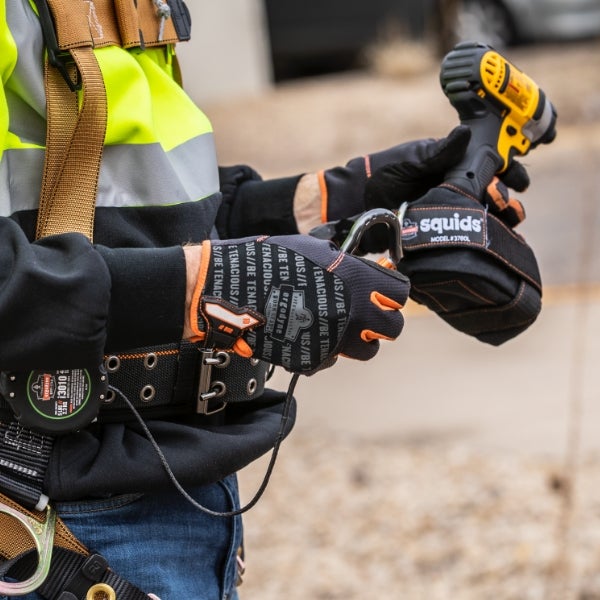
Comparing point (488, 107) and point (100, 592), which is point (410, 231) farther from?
point (100, 592)

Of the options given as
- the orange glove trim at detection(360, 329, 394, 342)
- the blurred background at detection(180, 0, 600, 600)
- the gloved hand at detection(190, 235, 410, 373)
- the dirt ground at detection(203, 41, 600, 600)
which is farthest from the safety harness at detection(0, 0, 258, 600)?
the dirt ground at detection(203, 41, 600, 600)

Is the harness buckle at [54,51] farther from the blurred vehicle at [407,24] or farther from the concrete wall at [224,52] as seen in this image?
the blurred vehicle at [407,24]

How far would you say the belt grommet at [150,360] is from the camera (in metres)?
1.68

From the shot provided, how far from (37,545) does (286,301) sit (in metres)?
Result: 0.52

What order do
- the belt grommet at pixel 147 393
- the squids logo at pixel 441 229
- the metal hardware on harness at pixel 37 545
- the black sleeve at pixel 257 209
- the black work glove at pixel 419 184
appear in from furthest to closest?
the black sleeve at pixel 257 209 < the black work glove at pixel 419 184 < the squids logo at pixel 441 229 < the belt grommet at pixel 147 393 < the metal hardware on harness at pixel 37 545

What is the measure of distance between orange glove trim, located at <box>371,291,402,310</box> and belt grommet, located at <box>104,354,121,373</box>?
40 centimetres

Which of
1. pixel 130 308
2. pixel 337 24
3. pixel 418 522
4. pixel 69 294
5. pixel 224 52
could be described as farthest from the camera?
pixel 337 24

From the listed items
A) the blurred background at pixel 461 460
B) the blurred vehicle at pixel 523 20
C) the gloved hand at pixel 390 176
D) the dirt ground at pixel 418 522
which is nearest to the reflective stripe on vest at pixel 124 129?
the gloved hand at pixel 390 176

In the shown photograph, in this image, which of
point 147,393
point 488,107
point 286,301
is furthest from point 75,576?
point 488,107

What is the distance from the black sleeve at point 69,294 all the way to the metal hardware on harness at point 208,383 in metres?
0.15

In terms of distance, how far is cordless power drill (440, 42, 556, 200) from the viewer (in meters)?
2.16

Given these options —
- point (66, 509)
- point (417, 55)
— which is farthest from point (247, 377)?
point (417, 55)

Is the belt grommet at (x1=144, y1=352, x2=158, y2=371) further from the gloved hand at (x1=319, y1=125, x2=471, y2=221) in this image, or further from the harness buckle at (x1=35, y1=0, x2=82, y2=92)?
the gloved hand at (x1=319, y1=125, x2=471, y2=221)

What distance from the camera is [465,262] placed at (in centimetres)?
199
